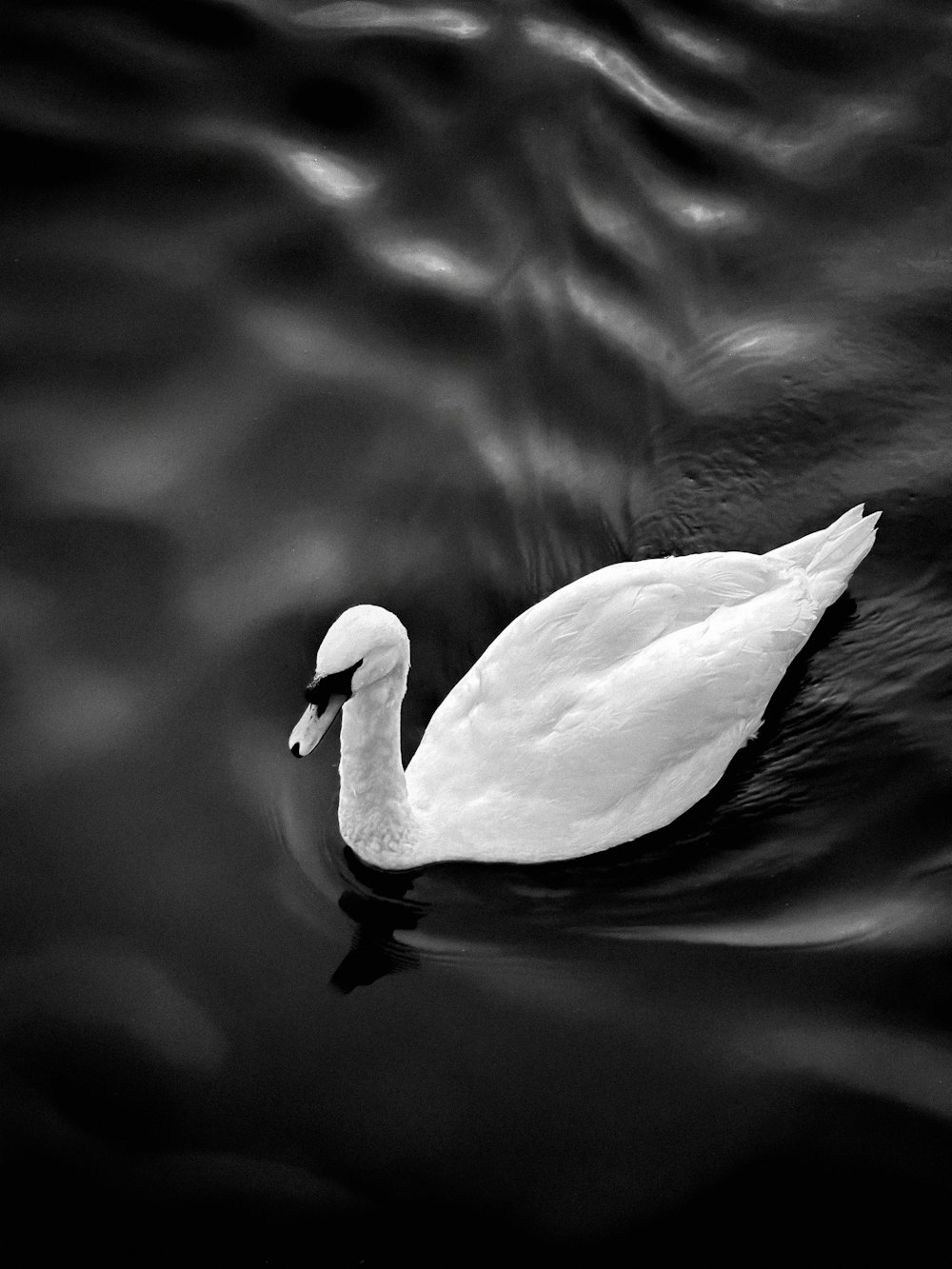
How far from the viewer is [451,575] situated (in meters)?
7.80

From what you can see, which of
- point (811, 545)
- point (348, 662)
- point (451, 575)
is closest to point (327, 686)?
point (348, 662)

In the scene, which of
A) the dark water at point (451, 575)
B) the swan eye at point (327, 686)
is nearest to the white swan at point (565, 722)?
the swan eye at point (327, 686)

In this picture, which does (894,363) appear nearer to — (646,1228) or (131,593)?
(131,593)

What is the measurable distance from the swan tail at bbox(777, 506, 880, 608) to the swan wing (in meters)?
0.41

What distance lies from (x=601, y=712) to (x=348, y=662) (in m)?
1.11

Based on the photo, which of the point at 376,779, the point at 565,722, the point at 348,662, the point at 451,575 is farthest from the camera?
the point at 451,575

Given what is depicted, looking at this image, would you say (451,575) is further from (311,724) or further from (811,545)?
(311,724)

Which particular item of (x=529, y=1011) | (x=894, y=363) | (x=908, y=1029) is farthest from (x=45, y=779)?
(x=894, y=363)

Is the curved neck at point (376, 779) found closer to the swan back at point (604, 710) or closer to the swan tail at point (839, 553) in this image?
the swan back at point (604, 710)

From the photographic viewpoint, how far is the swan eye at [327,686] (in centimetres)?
605

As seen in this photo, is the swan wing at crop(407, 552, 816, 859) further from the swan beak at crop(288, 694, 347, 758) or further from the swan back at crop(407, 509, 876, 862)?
the swan beak at crop(288, 694, 347, 758)

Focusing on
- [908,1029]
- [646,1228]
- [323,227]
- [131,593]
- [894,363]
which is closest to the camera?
[646,1228]

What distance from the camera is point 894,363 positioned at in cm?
899

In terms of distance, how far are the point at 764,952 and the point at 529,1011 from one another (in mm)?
958
